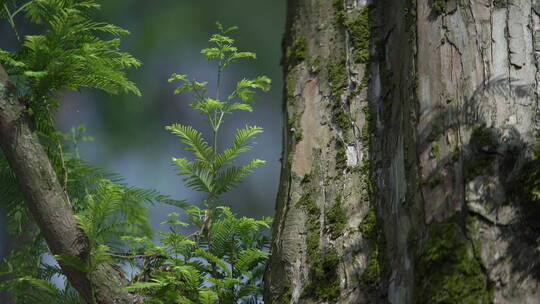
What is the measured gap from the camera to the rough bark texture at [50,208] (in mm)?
1931

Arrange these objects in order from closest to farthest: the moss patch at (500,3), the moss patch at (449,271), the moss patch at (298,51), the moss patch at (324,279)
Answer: the moss patch at (449,271) < the moss patch at (500,3) < the moss patch at (324,279) < the moss patch at (298,51)

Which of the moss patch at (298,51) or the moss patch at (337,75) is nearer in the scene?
the moss patch at (337,75)

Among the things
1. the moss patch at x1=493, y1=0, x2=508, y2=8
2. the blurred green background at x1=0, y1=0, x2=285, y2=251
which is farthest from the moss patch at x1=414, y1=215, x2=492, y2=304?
the blurred green background at x1=0, y1=0, x2=285, y2=251

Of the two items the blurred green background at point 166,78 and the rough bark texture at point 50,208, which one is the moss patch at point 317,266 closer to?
the rough bark texture at point 50,208

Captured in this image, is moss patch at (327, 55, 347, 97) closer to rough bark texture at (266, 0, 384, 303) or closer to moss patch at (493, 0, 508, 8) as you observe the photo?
rough bark texture at (266, 0, 384, 303)

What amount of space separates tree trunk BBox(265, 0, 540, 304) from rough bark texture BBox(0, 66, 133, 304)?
0.53m

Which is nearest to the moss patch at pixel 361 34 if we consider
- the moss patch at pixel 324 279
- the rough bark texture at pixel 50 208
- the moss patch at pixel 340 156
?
the moss patch at pixel 340 156

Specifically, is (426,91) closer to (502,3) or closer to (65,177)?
(502,3)

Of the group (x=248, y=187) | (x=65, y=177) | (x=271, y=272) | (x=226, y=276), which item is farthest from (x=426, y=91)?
(x=248, y=187)

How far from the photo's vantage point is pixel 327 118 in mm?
1984

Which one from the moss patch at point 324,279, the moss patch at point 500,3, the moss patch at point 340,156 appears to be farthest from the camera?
the moss patch at point 340,156

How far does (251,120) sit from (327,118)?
3.85 metres

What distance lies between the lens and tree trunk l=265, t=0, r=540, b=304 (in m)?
1.41

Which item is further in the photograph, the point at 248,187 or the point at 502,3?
the point at 248,187
